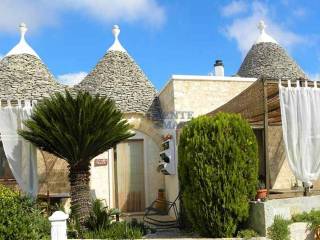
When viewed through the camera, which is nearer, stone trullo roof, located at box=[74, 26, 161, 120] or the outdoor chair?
the outdoor chair

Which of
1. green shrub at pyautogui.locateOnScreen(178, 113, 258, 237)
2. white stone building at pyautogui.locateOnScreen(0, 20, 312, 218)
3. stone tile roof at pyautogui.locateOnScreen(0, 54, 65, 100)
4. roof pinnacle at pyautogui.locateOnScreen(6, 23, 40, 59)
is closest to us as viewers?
green shrub at pyautogui.locateOnScreen(178, 113, 258, 237)

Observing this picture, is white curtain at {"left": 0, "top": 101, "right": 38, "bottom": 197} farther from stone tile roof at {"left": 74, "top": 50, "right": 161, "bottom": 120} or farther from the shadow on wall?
the shadow on wall

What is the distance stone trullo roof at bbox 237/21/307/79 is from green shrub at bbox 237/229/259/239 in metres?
10.2

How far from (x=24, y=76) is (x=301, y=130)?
1111 centimetres

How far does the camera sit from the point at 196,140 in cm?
970

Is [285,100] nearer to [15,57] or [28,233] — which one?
[28,233]

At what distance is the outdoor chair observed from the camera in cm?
1254

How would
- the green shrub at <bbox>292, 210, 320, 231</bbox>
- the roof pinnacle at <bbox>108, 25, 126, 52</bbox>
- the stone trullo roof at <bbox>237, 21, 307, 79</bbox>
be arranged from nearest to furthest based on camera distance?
the green shrub at <bbox>292, 210, 320, 231</bbox> < the roof pinnacle at <bbox>108, 25, 126, 52</bbox> < the stone trullo roof at <bbox>237, 21, 307, 79</bbox>

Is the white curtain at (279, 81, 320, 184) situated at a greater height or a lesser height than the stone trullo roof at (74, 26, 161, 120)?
lesser

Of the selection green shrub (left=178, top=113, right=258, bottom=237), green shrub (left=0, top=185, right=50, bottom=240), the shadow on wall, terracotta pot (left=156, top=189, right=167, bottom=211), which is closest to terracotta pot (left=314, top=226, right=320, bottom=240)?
green shrub (left=178, top=113, right=258, bottom=237)

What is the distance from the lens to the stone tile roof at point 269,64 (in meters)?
19.0

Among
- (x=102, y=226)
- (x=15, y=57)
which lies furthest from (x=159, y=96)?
(x=102, y=226)

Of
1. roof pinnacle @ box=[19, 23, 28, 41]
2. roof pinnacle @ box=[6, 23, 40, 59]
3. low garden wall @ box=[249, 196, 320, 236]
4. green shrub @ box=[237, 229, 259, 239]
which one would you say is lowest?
green shrub @ box=[237, 229, 259, 239]

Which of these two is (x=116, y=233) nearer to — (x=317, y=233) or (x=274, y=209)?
(x=274, y=209)
